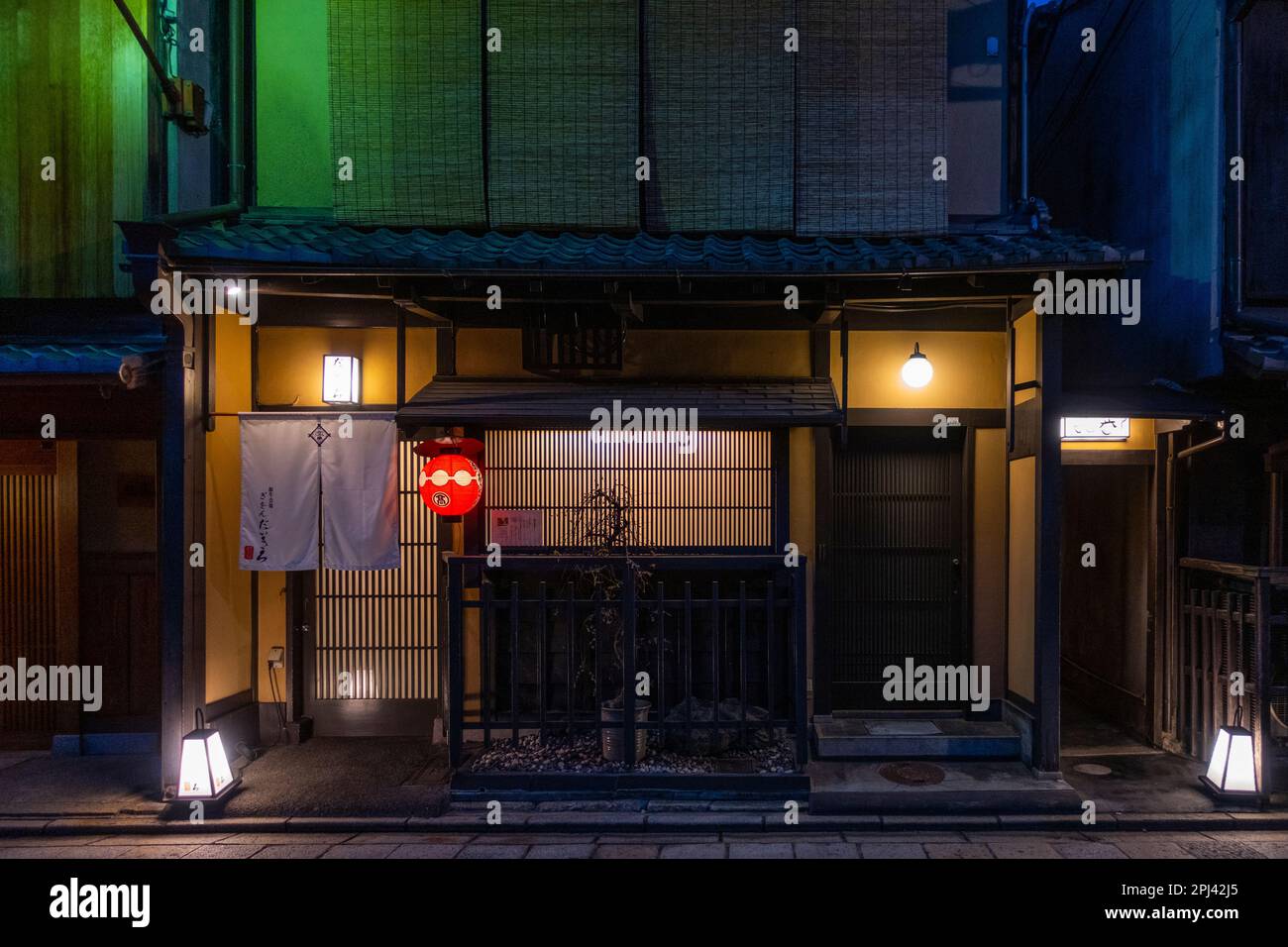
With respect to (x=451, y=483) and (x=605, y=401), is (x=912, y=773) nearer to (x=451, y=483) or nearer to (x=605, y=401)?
(x=605, y=401)

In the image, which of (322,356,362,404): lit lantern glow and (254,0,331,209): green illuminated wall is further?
(254,0,331,209): green illuminated wall

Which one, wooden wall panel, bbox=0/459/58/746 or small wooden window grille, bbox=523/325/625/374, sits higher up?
small wooden window grille, bbox=523/325/625/374

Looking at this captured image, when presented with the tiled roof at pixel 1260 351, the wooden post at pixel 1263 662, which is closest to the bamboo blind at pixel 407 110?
the tiled roof at pixel 1260 351

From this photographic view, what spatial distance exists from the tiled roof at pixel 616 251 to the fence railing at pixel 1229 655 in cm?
396

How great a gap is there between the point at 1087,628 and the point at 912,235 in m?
6.69

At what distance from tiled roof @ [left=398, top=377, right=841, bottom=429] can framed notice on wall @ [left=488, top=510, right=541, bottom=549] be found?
5.03ft

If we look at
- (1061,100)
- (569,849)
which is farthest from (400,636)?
(1061,100)

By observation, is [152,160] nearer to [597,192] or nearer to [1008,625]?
[597,192]

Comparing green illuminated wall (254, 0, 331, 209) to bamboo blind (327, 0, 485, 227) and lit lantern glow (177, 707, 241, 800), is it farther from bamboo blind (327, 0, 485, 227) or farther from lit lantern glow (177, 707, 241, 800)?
lit lantern glow (177, 707, 241, 800)

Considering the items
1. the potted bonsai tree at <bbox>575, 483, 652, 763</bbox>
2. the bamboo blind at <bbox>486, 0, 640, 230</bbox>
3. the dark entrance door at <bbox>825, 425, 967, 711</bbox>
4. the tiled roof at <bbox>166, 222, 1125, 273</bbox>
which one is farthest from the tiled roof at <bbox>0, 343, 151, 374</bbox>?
the dark entrance door at <bbox>825, 425, 967, 711</bbox>

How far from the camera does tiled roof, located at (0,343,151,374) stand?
7.65 meters

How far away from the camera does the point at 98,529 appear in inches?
364

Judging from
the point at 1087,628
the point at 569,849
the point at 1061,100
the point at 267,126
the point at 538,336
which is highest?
the point at 1061,100

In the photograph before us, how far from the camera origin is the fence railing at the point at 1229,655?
24.5ft
